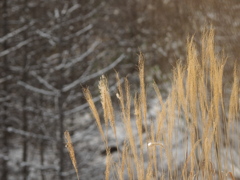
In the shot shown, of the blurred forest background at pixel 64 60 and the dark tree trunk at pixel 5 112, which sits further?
the dark tree trunk at pixel 5 112

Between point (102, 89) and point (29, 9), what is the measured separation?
8870 millimetres

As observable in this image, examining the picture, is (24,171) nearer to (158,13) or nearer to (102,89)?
(158,13)

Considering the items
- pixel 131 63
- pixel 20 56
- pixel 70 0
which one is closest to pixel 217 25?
pixel 70 0

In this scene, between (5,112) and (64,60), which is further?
(5,112)

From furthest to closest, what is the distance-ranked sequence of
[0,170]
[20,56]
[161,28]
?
[20,56] → [0,170] → [161,28]

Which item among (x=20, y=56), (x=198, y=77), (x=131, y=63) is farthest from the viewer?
(x=20, y=56)

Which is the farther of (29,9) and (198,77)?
(29,9)

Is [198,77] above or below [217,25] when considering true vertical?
below

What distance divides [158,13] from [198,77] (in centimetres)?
668

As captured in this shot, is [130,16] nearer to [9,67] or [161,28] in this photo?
[161,28]

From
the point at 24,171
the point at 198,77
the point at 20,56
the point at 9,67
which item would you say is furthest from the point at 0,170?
the point at 198,77

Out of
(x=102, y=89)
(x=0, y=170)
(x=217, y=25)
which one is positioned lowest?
(x=102, y=89)

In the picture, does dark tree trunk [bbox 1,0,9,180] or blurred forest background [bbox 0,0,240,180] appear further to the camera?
dark tree trunk [bbox 1,0,9,180]

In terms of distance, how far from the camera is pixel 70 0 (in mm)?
8242
